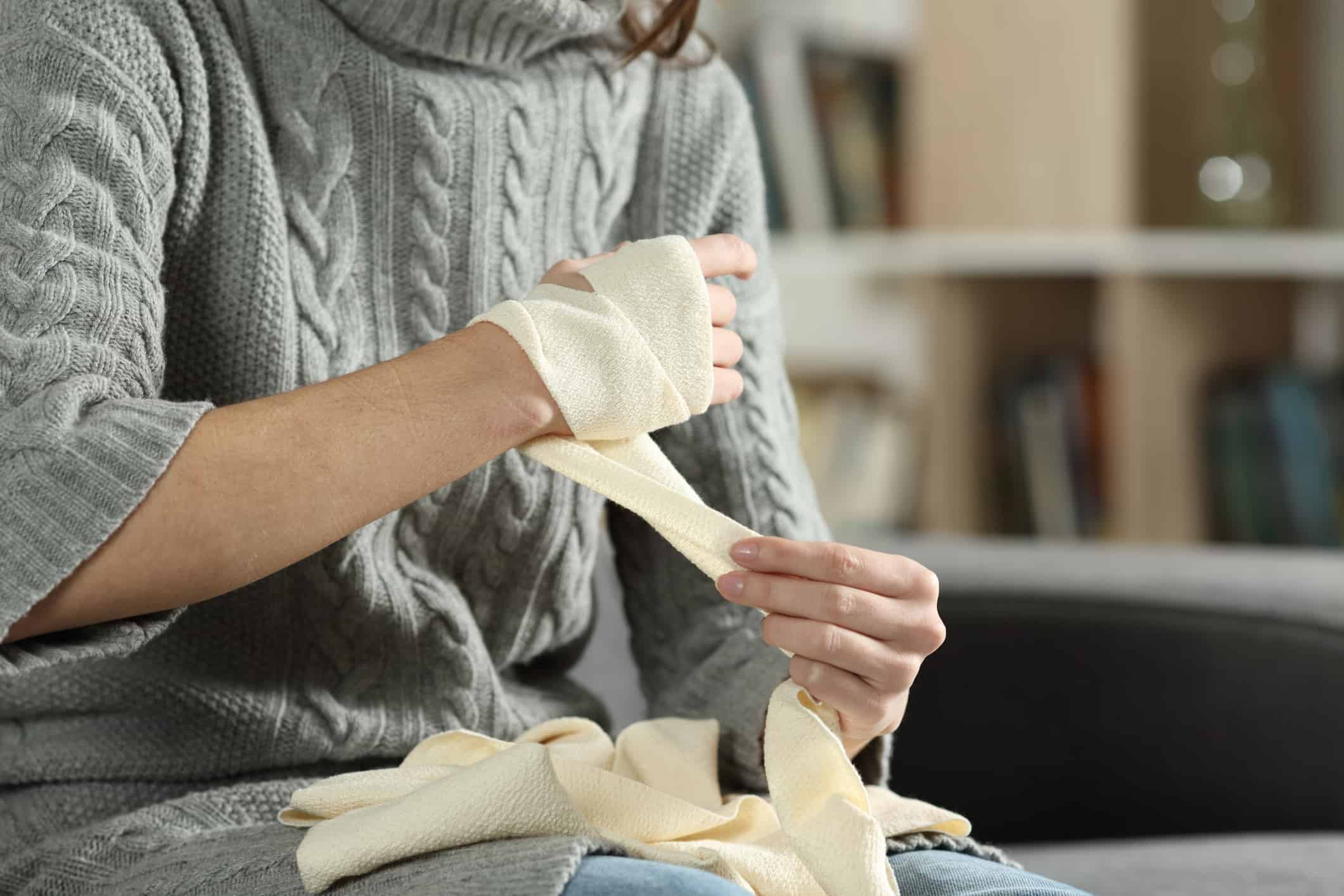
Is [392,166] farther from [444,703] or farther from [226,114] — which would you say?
[444,703]

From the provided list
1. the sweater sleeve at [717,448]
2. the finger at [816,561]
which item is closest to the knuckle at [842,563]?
the finger at [816,561]

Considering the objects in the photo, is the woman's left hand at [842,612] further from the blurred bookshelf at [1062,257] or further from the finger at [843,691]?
the blurred bookshelf at [1062,257]

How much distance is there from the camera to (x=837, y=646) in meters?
0.67

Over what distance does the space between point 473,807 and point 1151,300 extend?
1761mm

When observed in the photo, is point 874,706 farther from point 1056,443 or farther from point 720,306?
point 1056,443

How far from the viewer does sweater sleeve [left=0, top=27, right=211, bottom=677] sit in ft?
1.97

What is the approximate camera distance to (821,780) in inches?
25.9

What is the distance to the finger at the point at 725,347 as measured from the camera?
2.38 ft

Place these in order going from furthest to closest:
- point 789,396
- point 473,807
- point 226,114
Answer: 1. point 789,396
2. point 226,114
3. point 473,807

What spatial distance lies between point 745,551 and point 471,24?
1.15 feet

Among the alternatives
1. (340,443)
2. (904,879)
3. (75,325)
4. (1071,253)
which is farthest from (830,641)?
(1071,253)

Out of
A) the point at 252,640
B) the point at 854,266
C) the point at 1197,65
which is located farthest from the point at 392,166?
the point at 1197,65

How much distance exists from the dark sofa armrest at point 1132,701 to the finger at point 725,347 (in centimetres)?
52

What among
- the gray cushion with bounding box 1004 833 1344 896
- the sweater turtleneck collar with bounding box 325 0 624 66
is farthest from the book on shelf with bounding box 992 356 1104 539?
the sweater turtleneck collar with bounding box 325 0 624 66
